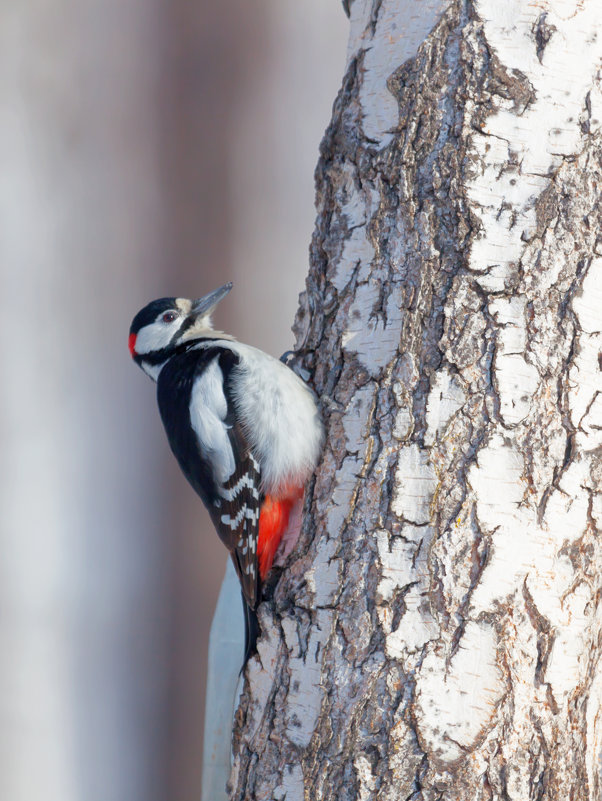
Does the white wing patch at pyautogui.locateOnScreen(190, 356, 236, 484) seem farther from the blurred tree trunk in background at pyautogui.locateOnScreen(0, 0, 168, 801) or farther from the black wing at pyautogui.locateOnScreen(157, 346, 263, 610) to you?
the blurred tree trunk in background at pyautogui.locateOnScreen(0, 0, 168, 801)

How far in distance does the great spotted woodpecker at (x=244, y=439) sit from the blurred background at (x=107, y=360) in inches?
37.5

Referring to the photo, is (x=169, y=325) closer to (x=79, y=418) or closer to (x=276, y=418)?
(x=276, y=418)

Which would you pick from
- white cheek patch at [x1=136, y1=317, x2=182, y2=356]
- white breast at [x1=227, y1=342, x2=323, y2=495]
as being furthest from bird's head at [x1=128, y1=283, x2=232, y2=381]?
white breast at [x1=227, y1=342, x2=323, y2=495]

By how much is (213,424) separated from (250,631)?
538 mm

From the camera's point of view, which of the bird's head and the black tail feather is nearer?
the black tail feather

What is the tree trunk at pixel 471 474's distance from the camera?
134 centimetres

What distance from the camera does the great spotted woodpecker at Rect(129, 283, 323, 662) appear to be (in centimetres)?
168

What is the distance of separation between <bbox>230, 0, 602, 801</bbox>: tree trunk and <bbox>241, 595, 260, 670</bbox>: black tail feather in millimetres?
80

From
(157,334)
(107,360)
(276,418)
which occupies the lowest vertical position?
(107,360)

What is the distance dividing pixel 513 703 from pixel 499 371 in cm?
60

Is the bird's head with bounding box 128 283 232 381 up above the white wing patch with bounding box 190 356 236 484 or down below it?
above

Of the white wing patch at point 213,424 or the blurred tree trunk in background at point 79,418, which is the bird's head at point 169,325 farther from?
the blurred tree trunk in background at point 79,418

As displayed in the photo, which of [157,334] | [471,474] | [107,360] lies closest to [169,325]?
[157,334]

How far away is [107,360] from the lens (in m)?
2.94
